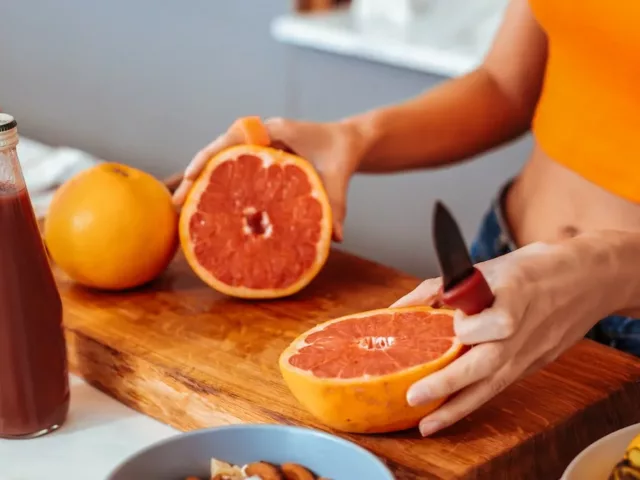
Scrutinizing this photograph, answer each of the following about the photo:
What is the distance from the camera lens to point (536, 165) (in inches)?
45.8

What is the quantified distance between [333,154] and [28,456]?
46cm

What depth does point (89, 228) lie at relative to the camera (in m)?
0.95

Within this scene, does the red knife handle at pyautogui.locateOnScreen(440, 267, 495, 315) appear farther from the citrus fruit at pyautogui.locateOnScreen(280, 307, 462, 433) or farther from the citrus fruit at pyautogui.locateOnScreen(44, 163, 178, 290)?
the citrus fruit at pyautogui.locateOnScreen(44, 163, 178, 290)

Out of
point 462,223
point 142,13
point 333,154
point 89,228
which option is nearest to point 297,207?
point 333,154

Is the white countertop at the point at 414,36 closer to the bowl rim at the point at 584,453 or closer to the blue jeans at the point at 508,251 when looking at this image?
the blue jeans at the point at 508,251

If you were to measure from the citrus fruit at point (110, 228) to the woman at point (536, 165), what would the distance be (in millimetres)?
48

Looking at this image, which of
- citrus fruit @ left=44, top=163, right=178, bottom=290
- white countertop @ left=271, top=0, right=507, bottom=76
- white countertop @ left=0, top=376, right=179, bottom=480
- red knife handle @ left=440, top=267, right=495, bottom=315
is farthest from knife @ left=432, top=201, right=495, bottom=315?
white countertop @ left=271, top=0, right=507, bottom=76

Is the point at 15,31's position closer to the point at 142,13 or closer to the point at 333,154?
the point at 142,13

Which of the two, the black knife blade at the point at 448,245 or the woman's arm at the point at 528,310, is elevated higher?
the black knife blade at the point at 448,245

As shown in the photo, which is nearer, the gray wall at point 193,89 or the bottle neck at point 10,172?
the bottle neck at point 10,172

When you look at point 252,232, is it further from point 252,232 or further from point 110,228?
point 110,228

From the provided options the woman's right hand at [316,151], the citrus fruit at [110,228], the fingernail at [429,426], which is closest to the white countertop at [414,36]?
the woman's right hand at [316,151]

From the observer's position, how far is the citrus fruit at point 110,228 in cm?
95

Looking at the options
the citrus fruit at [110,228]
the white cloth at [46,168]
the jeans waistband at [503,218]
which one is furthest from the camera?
the white cloth at [46,168]
